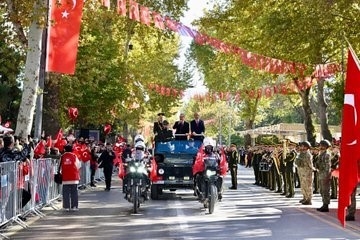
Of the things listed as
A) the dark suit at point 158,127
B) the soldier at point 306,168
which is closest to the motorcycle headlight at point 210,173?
the soldier at point 306,168

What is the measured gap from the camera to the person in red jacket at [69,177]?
17.6 meters

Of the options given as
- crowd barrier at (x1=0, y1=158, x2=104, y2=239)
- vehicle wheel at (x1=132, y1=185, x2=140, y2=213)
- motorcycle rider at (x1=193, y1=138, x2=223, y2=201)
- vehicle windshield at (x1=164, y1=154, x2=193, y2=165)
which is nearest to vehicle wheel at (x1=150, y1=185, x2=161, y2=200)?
vehicle windshield at (x1=164, y1=154, x2=193, y2=165)

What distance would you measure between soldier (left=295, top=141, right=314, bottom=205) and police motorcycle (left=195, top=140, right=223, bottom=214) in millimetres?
3099

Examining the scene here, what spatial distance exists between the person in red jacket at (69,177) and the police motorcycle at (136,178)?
1252 mm

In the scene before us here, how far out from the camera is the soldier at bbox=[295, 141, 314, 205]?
66.1ft

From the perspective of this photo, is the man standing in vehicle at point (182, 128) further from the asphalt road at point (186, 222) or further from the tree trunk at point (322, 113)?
the tree trunk at point (322, 113)

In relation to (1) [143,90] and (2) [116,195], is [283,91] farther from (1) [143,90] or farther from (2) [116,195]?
(2) [116,195]

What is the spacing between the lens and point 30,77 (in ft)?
66.7

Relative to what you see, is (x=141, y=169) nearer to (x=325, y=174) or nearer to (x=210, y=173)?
(x=210, y=173)

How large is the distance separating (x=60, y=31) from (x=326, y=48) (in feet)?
42.3

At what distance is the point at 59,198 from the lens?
20.6m

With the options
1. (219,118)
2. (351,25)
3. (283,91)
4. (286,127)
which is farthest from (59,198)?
(219,118)

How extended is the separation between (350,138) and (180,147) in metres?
15.9

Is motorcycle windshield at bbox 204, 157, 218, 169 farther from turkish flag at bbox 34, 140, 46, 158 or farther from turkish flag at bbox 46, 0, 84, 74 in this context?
turkish flag at bbox 34, 140, 46, 158
